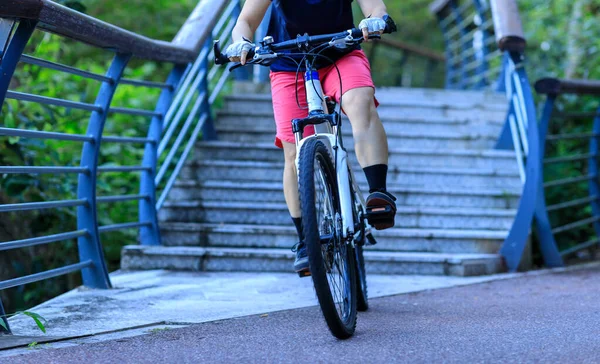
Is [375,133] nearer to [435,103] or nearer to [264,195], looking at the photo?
[264,195]

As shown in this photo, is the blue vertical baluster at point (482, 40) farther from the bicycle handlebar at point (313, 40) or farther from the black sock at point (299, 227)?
the bicycle handlebar at point (313, 40)

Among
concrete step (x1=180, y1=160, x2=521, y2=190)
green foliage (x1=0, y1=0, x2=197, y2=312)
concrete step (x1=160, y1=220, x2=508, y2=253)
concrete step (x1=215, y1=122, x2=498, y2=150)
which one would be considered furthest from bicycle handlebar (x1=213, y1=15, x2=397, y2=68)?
concrete step (x1=215, y1=122, x2=498, y2=150)

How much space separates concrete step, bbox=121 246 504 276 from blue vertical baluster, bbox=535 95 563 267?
691mm

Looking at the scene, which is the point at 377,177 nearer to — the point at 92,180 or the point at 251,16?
the point at 251,16

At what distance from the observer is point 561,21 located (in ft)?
30.6

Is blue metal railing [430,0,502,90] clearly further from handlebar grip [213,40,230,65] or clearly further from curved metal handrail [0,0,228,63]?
handlebar grip [213,40,230,65]

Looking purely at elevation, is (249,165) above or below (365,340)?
above

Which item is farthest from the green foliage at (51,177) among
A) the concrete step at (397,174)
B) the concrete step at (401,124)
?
the concrete step at (401,124)

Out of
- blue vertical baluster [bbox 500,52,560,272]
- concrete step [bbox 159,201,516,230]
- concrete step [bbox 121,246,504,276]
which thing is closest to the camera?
concrete step [bbox 121,246,504,276]

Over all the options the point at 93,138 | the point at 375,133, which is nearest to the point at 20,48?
the point at 93,138

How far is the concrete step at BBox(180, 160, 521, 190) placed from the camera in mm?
6164

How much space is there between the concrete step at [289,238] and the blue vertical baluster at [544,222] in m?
0.32

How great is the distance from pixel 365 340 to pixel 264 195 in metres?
2.93

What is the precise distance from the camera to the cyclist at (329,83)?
3.42 metres
